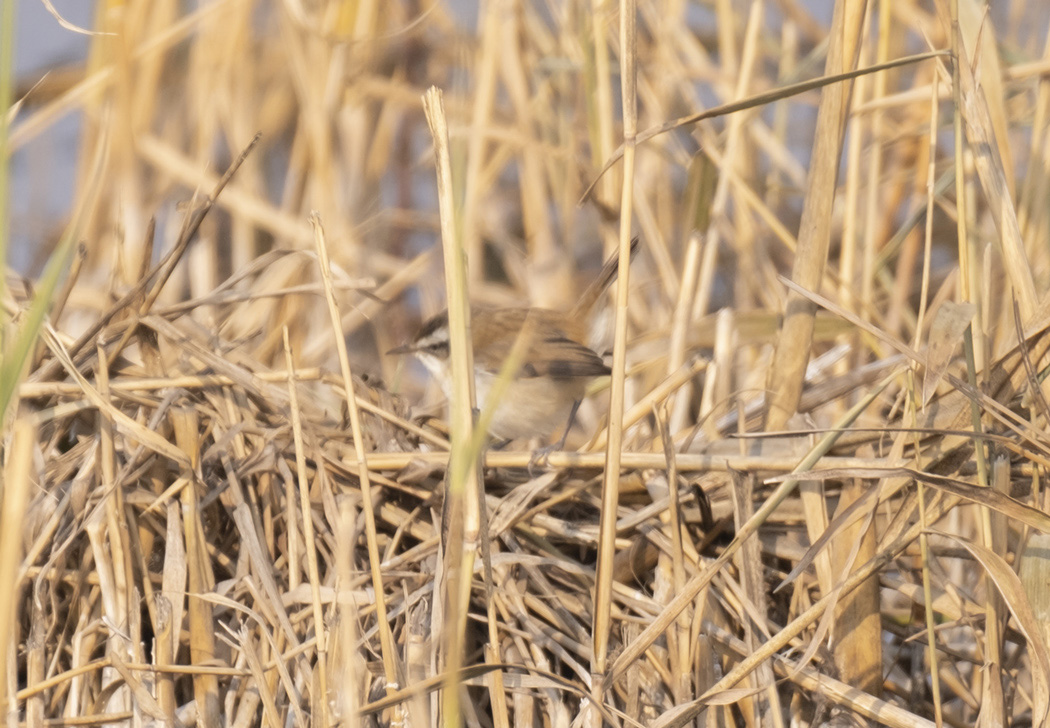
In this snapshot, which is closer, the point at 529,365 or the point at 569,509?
the point at 569,509

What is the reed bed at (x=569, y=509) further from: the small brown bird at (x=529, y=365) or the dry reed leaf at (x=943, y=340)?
the small brown bird at (x=529, y=365)

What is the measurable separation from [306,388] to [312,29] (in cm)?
184

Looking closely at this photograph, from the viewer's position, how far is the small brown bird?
2.97 meters

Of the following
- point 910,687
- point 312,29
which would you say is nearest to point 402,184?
point 312,29

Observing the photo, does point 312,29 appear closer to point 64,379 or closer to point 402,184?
point 402,184

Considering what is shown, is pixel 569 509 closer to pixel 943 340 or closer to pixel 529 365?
pixel 943 340

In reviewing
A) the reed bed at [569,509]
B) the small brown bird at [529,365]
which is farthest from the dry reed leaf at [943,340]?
the small brown bird at [529,365]

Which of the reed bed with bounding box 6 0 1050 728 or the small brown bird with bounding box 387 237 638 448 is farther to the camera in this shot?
the small brown bird with bounding box 387 237 638 448

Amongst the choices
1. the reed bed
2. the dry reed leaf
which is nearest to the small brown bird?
the reed bed

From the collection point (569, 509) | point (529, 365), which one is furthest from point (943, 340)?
point (529, 365)

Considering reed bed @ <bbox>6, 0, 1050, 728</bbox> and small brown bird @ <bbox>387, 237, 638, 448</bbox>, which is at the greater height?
small brown bird @ <bbox>387, 237, 638, 448</bbox>

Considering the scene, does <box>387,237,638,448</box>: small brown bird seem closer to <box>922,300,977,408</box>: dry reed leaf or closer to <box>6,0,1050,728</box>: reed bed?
<box>6,0,1050,728</box>: reed bed

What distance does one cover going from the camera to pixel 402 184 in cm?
455

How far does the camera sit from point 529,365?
10.1 feet
